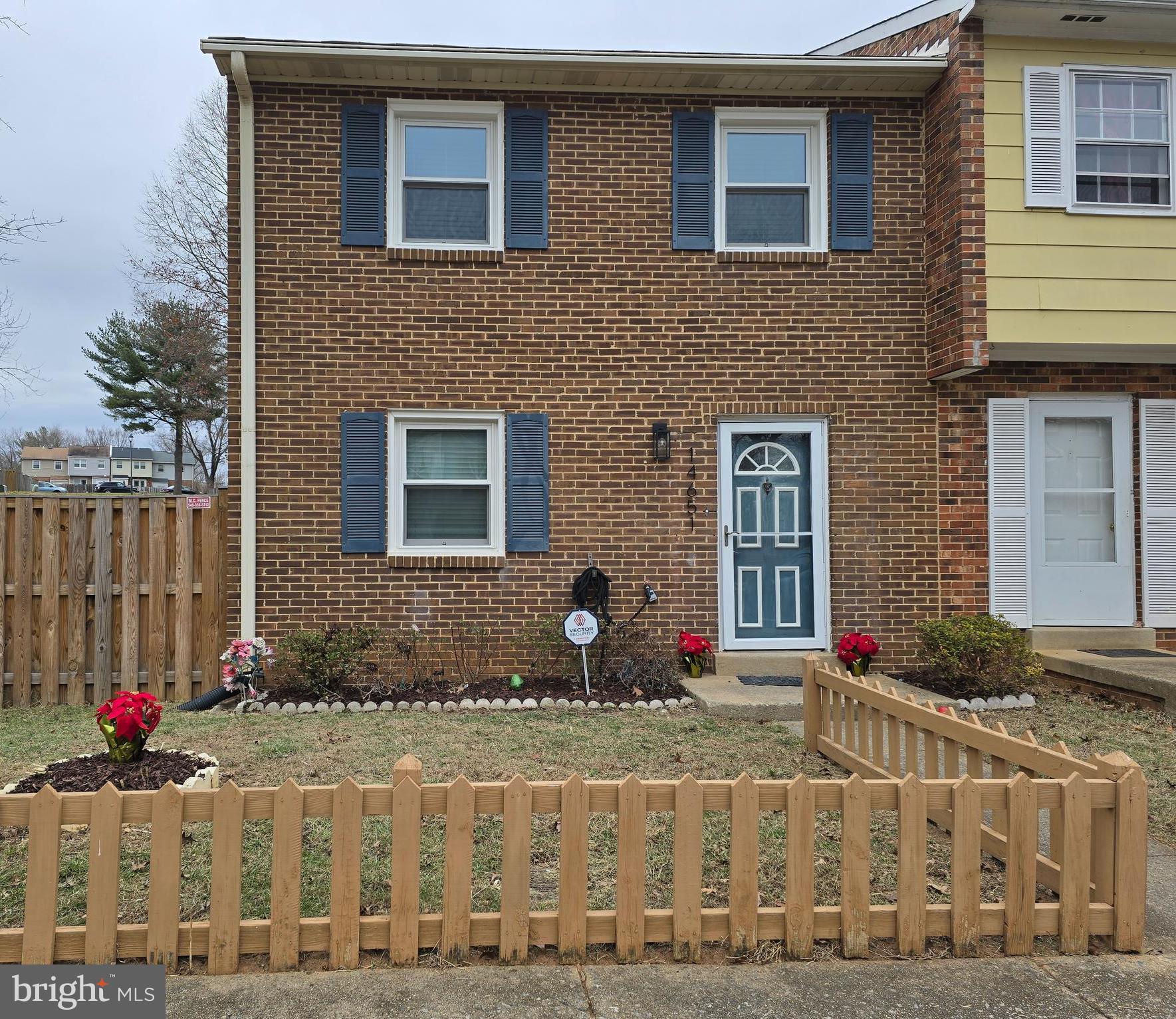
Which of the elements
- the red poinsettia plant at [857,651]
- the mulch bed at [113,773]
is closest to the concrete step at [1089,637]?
the red poinsettia plant at [857,651]

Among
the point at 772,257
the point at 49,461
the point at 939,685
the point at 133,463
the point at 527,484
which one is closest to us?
the point at 939,685

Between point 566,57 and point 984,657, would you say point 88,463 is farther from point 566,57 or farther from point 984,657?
point 984,657

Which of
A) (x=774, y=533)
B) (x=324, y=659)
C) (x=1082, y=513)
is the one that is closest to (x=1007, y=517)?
(x=1082, y=513)

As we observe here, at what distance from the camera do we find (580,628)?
7.63 m

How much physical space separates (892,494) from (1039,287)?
7.42 feet

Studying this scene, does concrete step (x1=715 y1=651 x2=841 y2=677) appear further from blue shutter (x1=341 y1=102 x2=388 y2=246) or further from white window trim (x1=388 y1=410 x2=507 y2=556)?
blue shutter (x1=341 y1=102 x2=388 y2=246)

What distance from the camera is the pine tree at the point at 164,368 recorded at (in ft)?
80.5

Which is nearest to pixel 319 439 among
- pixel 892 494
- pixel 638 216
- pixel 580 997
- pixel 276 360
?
pixel 276 360

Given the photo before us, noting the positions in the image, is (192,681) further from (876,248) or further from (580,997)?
(876,248)

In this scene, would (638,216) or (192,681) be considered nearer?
(192,681)

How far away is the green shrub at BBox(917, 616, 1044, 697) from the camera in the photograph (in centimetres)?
747

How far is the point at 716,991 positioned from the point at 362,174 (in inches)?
295

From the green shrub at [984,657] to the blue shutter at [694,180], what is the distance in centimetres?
421

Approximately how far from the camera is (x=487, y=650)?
8148 mm
